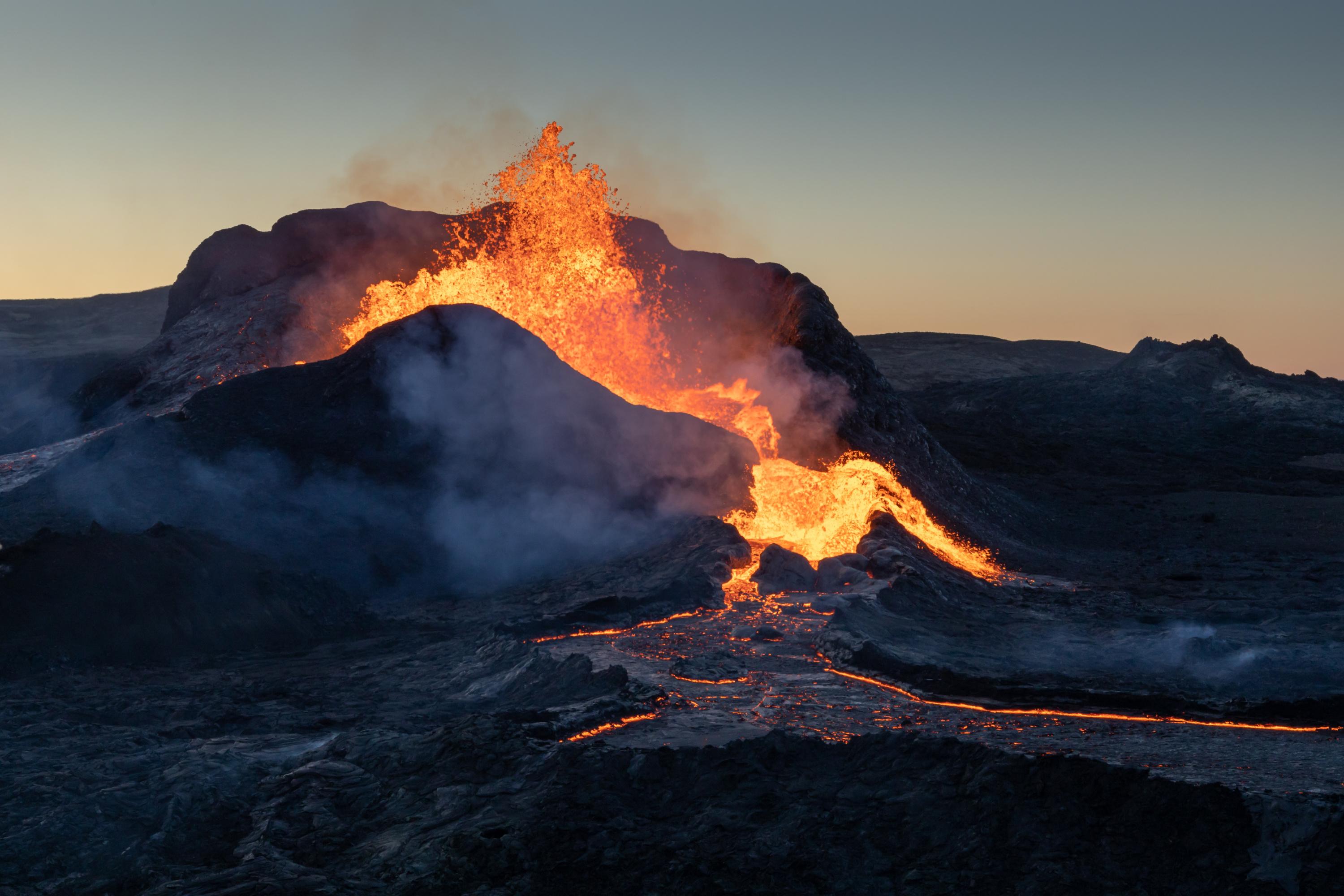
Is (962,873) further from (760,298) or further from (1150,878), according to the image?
(760,298)

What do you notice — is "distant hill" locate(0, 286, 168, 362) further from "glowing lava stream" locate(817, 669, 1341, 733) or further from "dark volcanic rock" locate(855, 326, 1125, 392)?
"glowing lava stream" locate(817, 669, 1341, 733)

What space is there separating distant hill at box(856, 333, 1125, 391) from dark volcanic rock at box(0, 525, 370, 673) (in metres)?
49.0

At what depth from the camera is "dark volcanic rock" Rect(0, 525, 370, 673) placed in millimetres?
10797

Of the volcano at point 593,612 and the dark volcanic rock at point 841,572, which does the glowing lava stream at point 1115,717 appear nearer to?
the volcano at point 593,612

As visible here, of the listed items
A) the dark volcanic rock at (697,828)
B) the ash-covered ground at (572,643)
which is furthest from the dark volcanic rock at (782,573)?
the dark volcanic rock at (697,828)

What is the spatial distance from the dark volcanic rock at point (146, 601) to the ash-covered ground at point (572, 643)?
0.13 ft

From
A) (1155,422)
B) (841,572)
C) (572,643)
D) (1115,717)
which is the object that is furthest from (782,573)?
(1155,422)

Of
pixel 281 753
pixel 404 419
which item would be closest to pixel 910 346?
pixel 404 419

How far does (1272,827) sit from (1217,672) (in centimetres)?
479

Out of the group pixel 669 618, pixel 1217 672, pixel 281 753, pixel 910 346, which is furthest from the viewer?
pixel 910 346

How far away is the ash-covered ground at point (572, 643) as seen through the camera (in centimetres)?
601

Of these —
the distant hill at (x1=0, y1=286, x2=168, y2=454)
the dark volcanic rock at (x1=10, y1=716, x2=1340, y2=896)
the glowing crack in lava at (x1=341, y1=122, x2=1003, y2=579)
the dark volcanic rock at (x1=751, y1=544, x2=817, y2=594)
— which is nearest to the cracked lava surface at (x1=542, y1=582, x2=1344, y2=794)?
the dark volcanic rock at (x1=10, y1=716, x2=1340, y2=896)

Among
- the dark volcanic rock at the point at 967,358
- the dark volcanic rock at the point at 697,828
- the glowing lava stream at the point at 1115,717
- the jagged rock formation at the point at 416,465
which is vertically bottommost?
the dark volcanic rock at the point at 697,828

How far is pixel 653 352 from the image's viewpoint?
22.5 m
